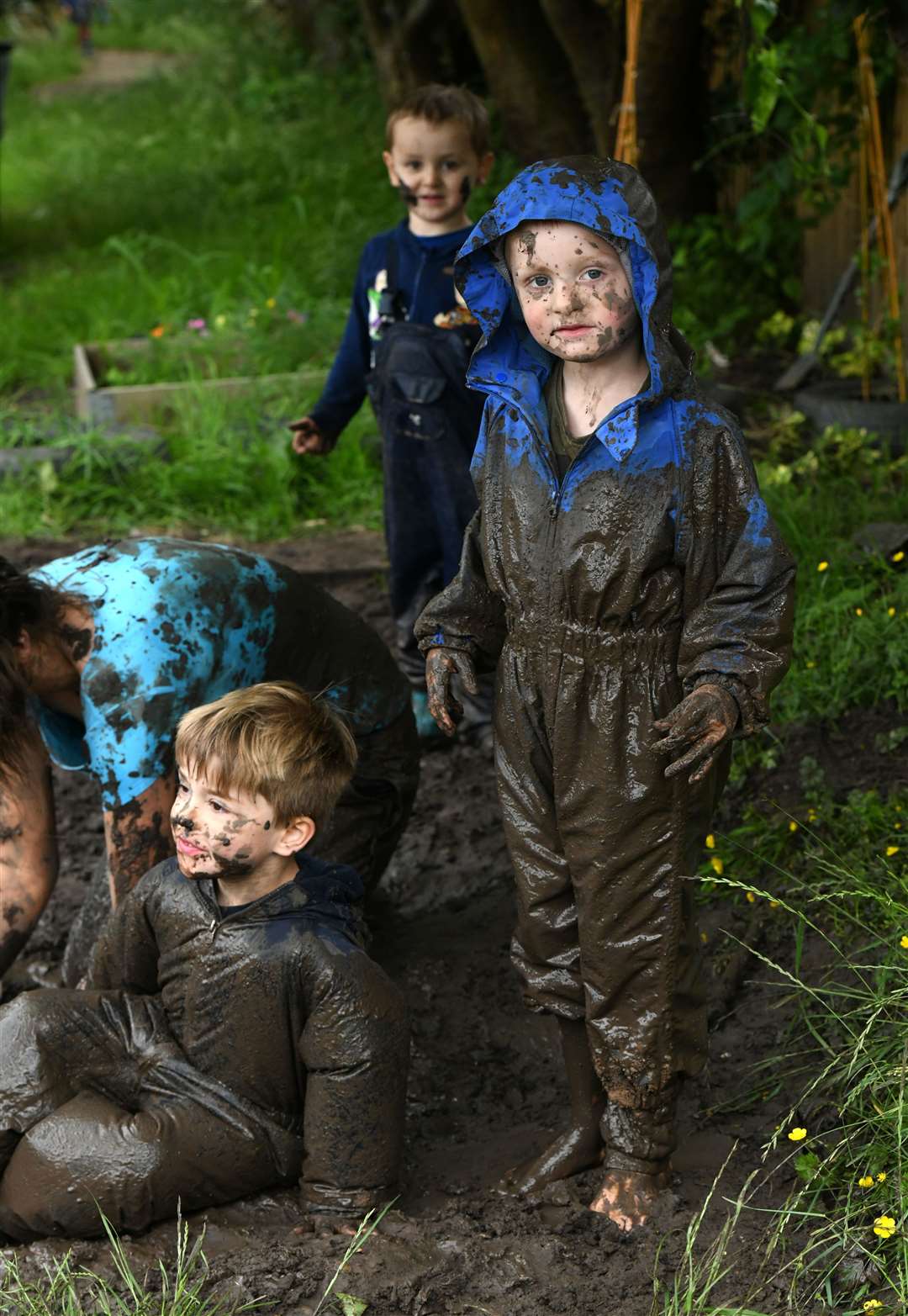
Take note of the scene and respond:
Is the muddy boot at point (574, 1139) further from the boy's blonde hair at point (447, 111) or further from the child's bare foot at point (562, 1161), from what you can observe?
the boy's blonde hair at point (447, 111)

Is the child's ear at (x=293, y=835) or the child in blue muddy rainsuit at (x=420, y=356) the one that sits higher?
the child in blue muddy rainsuit at (x=420, y=356)

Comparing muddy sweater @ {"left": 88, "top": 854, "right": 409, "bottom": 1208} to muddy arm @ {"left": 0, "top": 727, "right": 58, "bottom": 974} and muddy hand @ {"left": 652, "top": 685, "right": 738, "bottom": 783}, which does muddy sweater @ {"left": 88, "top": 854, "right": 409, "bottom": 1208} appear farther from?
muddy hand @ {"left": 652, "top": 685, "right": 738, "bottom": 783}

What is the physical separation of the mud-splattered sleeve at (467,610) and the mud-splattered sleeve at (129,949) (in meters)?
0.71

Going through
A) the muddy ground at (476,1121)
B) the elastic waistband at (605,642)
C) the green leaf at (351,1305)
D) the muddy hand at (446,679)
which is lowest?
the muddy ground at (476,1121)

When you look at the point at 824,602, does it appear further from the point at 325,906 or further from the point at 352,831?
the point at 325,906

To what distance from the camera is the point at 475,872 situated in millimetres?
4215

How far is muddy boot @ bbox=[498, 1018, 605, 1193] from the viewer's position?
290 centimetres

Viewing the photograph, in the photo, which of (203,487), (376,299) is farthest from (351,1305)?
(203,487)

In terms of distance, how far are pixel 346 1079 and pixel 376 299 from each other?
245 cm

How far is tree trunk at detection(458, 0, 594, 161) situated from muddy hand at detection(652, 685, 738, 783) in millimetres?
6135

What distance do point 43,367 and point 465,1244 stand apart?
18.6 ft

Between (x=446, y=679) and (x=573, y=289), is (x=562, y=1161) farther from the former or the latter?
→ (x=573, y=289)

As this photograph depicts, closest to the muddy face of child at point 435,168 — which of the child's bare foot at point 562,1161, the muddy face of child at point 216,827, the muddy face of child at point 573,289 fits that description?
the muddy face of child at point 573,289

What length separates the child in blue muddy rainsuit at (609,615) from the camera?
245 centimetres
